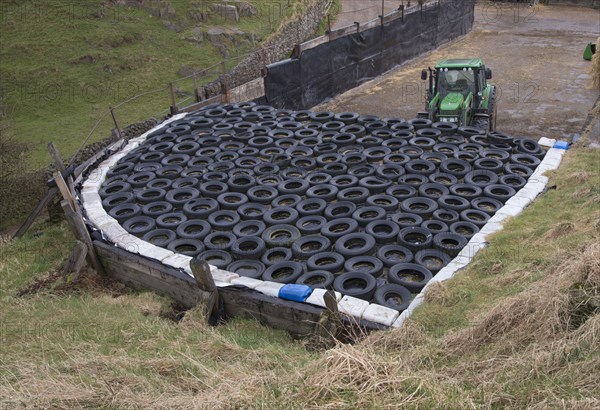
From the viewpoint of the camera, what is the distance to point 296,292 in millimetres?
8039

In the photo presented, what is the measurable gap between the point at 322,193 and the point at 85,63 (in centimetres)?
2028

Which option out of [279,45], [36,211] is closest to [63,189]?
[36,211]

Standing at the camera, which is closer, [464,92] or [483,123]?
[483,123]

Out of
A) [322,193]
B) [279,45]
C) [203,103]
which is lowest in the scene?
[279,45]

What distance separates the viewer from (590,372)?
4.77m

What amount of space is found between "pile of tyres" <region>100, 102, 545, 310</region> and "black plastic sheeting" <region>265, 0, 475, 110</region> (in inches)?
205

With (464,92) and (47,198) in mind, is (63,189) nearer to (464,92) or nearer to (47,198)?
(47,198)

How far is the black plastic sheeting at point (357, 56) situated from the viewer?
20.8 m

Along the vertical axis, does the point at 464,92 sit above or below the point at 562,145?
above

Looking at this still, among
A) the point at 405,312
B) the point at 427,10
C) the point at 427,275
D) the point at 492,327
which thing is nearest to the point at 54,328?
the point at 405,312

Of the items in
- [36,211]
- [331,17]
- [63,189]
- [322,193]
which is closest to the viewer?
[63,189]

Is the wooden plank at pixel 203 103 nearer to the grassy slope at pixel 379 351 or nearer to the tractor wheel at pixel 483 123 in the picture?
the tractor wheel at pixel 483 123

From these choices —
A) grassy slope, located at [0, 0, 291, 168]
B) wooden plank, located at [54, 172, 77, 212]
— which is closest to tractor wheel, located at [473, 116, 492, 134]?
wooden plank, located at [54, 172, 77, 212]

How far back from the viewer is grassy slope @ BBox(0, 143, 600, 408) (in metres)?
4.81
